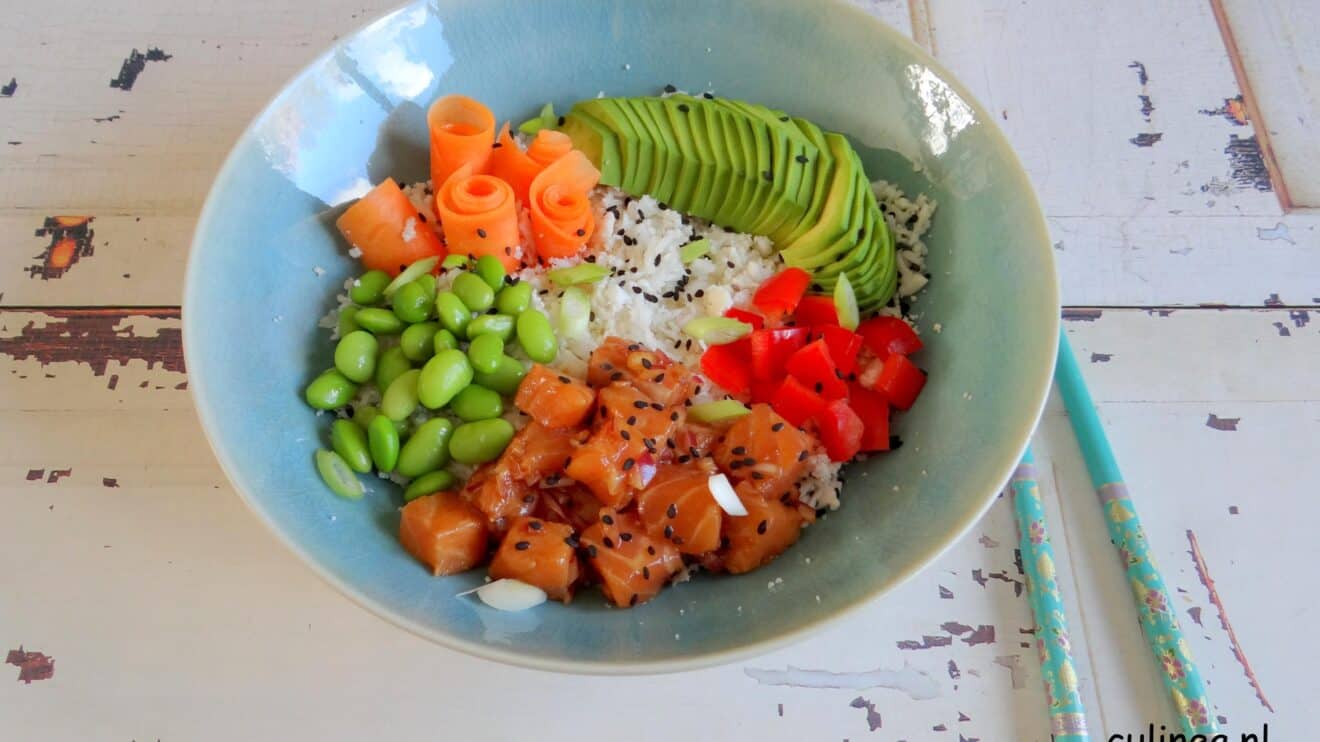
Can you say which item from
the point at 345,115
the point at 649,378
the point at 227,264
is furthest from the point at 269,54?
the point at 649,378

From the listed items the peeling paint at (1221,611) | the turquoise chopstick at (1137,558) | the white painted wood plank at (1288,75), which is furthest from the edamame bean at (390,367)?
the white painted wood plank at (1288,75)

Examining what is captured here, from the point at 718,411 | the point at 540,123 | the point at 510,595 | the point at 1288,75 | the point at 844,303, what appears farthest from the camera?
the point at 1288,75

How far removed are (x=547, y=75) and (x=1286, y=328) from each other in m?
1.90

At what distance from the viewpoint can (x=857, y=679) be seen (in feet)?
5.92

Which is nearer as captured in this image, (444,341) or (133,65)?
(444,341)

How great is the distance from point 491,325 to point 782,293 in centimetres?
62

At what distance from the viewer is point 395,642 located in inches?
71.4

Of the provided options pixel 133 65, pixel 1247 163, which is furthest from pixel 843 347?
pixel 133 65

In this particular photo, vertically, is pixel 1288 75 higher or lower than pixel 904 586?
higher

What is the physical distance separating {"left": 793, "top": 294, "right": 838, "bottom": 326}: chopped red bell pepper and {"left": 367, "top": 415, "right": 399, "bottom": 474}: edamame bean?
89cm

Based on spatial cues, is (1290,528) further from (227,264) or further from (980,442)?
(227,264)

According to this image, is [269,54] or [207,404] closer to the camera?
[207,404]

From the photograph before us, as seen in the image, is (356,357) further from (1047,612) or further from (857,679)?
(1047,612)

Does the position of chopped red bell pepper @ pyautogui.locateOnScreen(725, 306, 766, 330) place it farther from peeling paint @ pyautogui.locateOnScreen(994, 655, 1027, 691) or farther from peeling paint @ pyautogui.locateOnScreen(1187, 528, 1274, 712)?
peeling paint @ pyautogui.locateOnScreen(1187, 528, 1274, 712)
